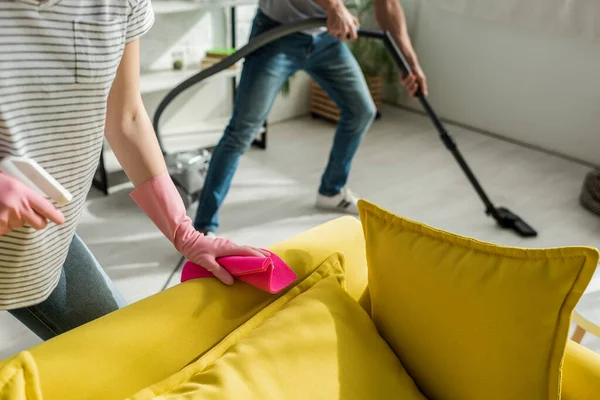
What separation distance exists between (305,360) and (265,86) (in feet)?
4.57

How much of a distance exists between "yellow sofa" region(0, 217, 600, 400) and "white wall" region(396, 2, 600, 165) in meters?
2.50

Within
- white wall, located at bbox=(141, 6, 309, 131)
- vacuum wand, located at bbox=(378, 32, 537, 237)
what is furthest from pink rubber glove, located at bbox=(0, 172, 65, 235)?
white wall, located at bbox=(141, 6, 309, 131)

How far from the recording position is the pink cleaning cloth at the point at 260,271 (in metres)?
1.02

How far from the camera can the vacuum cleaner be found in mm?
2049

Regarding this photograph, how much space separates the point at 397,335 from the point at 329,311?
138mm

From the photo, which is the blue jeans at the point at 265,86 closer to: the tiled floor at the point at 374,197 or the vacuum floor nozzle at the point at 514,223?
the tiled floor at the point at 374,197

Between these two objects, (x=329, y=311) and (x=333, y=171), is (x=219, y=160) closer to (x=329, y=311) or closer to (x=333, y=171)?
(x=333, y=171)

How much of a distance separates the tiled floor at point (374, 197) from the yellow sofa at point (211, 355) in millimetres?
1021

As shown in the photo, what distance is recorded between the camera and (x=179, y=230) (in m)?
1.10

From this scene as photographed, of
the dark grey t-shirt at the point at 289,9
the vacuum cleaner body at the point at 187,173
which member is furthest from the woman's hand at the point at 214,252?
the vacuum cleaner body at the point at 187,173

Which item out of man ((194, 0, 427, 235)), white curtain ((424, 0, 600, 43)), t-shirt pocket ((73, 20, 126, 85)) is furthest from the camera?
white curtain ((424, 0, 600, 43))

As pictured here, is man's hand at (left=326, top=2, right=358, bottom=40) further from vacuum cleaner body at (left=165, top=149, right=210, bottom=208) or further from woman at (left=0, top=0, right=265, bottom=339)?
woman at (left=0, top=0, right=265, bottom=339)

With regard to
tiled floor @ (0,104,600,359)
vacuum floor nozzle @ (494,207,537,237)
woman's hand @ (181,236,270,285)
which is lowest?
tiled floor @ (0,104,600,359)

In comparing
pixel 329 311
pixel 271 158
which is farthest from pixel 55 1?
pixel 271 158
